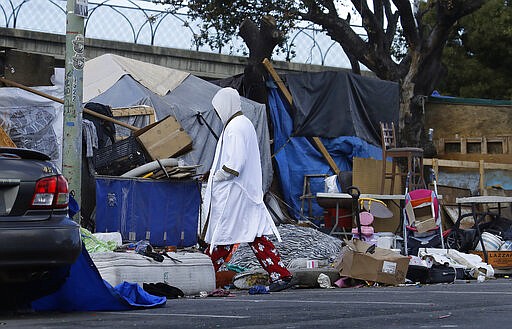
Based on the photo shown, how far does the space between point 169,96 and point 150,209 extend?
3955 mm

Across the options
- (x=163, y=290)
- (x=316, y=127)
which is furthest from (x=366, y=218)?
(x=163, y=290)

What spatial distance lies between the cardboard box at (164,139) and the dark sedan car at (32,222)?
8.41 m

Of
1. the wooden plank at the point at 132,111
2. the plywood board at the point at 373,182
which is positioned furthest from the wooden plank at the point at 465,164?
the wooden plank at the point at 132,111

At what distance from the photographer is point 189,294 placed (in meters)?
9.95

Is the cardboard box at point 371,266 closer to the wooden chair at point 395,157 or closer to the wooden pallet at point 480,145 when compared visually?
the wooden chair at point 395,157

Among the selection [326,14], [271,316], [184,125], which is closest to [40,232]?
[271,316]

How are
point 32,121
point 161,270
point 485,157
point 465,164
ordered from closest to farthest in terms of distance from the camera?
point 161,270 < point 32,121 < point 465,164 < point 485,157

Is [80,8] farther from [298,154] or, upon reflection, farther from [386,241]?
[298,154]

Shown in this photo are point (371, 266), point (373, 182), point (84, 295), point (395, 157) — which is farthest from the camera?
point (395, 157)

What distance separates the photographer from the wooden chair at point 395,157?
18.1 m

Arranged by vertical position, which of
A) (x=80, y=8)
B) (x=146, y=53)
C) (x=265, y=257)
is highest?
(x=146, y=53)

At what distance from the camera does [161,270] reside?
9.68 m

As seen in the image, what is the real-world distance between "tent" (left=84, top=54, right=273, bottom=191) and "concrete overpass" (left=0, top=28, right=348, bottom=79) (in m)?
2.09

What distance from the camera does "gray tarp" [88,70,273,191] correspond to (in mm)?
17750
